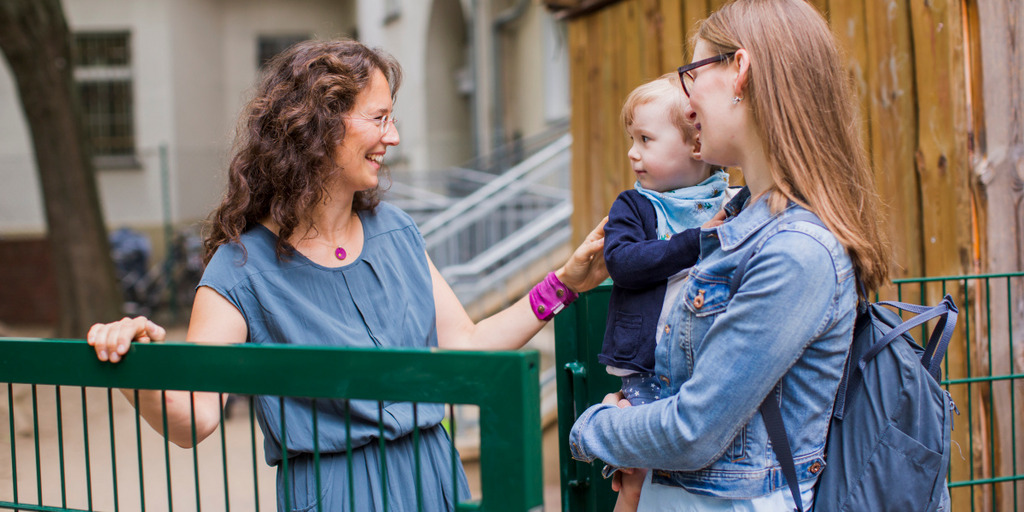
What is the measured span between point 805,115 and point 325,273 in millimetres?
1116

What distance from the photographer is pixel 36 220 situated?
14.3m

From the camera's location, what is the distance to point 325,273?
2016 millimetres

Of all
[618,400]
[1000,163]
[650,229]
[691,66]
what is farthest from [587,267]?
[1000,163]

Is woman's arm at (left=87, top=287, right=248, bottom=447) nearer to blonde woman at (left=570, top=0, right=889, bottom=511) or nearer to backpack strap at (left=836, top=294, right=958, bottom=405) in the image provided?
blonde woman at (left=570, top=0, right=889, bottom=511)

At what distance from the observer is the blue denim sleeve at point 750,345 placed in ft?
4.45

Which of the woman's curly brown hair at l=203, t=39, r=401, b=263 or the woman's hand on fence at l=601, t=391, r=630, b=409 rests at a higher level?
the woman's curly brown hair at l=203, t=39, r=401, b=263

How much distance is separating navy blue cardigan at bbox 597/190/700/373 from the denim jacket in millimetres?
157

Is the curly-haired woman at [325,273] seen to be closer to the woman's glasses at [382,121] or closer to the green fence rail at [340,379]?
the woman's glasses at [382,121]

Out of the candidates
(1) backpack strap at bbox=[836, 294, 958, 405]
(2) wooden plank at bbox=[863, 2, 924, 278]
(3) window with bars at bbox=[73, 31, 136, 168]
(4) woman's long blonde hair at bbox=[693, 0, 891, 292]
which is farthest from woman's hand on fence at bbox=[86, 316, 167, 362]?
(3) window with bars at bbox=[73, 31, 136, 168]

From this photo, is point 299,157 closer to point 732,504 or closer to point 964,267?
point 732,504

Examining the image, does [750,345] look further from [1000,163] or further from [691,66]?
[1000,163]

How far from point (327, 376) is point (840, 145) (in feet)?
3.09

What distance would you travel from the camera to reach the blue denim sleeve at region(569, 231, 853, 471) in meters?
1.36

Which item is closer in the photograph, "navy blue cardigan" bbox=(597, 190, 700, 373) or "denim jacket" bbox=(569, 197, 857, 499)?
"denim jacket" bbox=(569, 197, 857, 499)
